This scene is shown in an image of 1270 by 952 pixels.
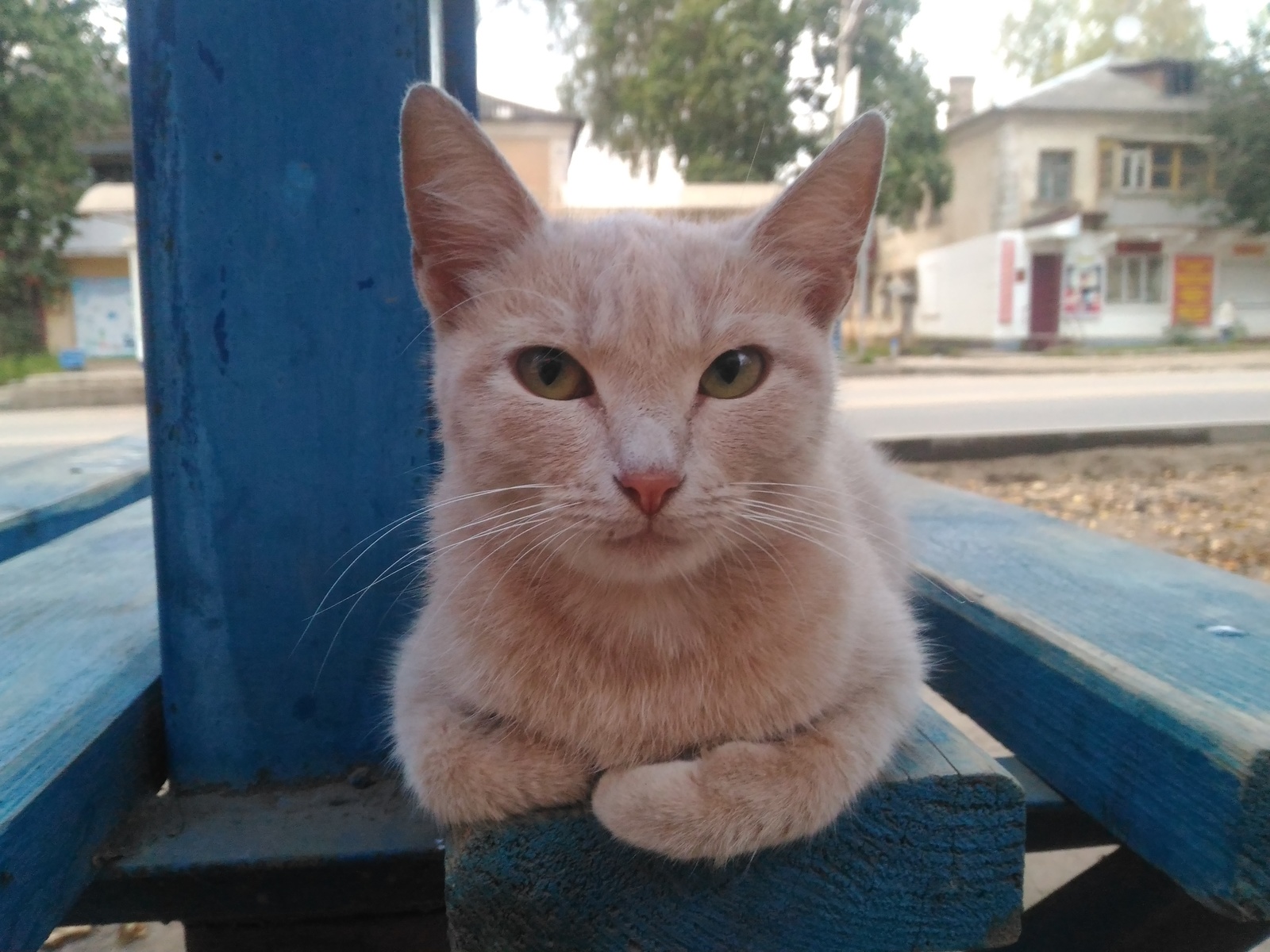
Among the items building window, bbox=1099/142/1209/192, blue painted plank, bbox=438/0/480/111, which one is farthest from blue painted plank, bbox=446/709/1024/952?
building window, bbox=1099/142/1209/192

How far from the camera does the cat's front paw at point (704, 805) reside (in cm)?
88

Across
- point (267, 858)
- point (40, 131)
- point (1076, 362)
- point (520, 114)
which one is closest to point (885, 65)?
point (520, 114)

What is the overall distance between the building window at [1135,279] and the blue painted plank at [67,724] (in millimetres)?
11086

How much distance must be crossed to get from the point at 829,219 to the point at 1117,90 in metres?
8.06

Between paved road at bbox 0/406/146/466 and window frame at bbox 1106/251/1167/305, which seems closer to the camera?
paved road at bbox 0/406/146/466

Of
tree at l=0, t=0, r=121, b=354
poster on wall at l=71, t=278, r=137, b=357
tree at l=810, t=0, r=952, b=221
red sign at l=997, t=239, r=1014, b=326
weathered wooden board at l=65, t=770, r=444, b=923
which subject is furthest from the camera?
red sign at l=997, t=239, r=1014, b=326

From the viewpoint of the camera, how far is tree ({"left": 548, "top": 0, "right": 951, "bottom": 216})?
310 cm

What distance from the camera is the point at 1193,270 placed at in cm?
887

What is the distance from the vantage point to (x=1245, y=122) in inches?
180

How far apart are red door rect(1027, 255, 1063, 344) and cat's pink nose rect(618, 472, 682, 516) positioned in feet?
35.6

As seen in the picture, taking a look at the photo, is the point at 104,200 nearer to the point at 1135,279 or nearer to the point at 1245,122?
the point at 1245,122

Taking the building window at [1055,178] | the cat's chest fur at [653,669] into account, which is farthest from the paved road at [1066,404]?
the building window at [1055,178]

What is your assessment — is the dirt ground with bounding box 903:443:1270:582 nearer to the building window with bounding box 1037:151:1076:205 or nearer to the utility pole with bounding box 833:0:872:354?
the utility pole with bounding box 833:0:872:354

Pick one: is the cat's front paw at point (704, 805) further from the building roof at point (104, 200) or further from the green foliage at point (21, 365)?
the green foliage at point (21, 365)
